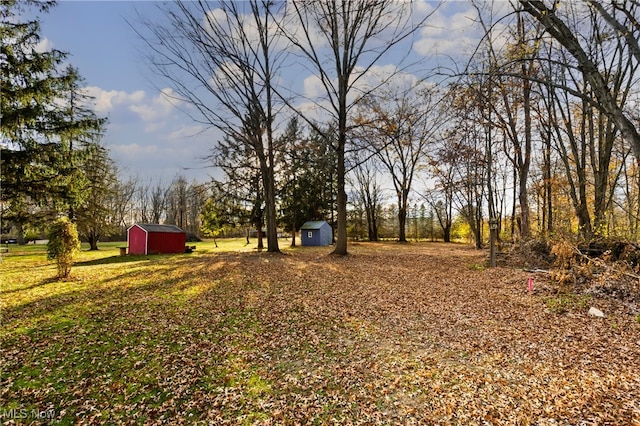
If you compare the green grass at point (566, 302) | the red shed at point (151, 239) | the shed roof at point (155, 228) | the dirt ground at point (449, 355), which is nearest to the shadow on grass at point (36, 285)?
the dirt ground at point (449, 355)

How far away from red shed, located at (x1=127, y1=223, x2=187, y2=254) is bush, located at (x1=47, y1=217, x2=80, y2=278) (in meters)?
11.0

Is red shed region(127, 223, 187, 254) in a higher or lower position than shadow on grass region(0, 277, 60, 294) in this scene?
higher

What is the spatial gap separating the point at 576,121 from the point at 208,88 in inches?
701

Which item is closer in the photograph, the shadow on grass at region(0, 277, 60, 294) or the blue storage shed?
the shadow on grass at region(0, 277, 60, 294)

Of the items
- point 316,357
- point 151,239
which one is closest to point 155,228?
point 151,239

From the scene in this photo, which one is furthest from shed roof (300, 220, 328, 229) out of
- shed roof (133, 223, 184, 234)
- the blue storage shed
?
shed roof (133, 223, 184, 234)

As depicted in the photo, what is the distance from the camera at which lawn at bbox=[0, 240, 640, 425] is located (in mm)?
2959

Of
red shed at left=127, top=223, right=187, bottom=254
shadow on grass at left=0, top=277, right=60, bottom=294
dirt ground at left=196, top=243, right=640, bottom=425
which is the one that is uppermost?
red shed at left=127, top=223, right=187, bottom=254

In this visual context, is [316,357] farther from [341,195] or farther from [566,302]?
[341,195]

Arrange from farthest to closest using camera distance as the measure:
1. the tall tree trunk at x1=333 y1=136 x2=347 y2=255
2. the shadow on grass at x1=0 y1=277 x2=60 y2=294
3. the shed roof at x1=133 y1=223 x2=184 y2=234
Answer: the shed roof at x1=133 y1=223 x2=184 y2=234
the tall tree trunk at x1=333 y1=136 x2=347 y2=255
the shadow on grass at x1=0 y1=277 x2=60 y2=294

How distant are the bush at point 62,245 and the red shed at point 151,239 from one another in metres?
11.0

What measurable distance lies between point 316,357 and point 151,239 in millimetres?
18787

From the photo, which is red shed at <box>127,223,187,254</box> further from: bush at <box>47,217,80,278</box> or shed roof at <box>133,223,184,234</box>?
bush at <box>47,217,80,278</box>

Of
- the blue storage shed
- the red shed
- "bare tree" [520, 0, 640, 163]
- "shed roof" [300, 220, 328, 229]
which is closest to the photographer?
"bare tree" [520, 0, 640, 163]
